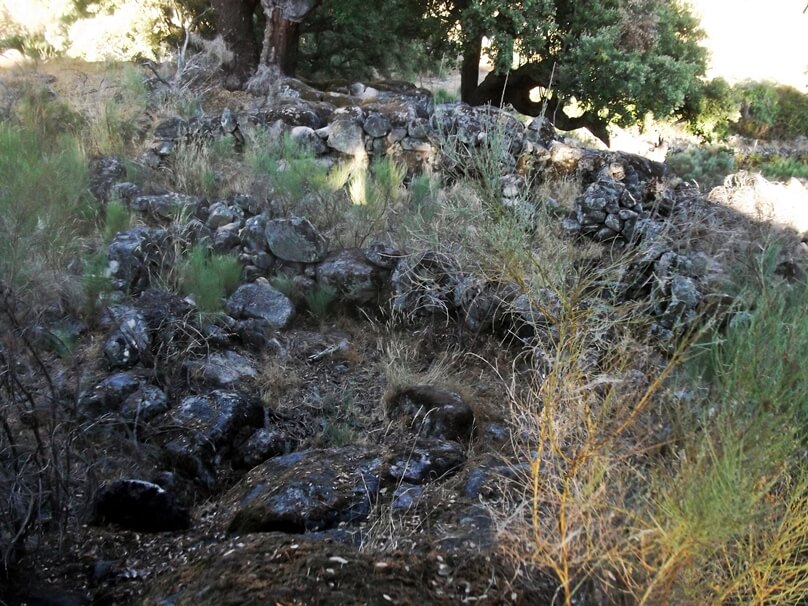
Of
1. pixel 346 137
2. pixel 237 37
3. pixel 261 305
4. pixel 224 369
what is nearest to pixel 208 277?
pixel 261 305

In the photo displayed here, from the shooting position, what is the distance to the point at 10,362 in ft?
8.97

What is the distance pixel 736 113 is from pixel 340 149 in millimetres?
8570

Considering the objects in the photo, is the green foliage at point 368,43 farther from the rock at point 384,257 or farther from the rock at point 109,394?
the rock at point 109,394

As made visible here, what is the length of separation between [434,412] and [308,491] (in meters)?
1.14

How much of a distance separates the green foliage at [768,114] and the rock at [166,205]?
11.6 m

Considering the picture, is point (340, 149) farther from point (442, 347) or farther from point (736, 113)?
point (736, 113)

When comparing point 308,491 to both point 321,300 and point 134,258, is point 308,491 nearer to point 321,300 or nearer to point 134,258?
point 321,300

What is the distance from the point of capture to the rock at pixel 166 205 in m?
5.89

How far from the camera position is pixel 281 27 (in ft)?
32.7

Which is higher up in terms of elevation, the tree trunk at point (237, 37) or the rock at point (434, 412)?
the tree trunk at point (237, 37)

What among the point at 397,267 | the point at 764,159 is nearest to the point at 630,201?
the point at 397,267

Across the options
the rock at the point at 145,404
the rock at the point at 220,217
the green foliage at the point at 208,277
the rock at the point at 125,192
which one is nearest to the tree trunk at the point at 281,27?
the rock at the point at 125,192

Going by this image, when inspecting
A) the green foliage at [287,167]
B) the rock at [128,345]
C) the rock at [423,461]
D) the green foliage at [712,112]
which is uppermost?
the green foliage at [712,112]

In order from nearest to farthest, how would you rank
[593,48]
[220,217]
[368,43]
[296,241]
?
[296,241] → [220,217] → [593,48] → [368,43]
